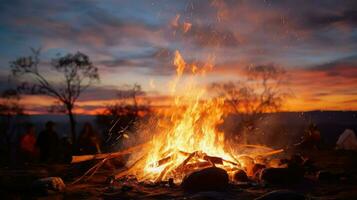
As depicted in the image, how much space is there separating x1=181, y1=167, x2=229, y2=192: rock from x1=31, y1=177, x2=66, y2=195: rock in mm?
3035

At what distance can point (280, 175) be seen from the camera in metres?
9.42

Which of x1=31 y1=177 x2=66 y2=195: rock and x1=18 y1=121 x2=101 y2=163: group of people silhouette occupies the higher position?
x1=18 y1=121 x2=101 y2=163: group of people silhouette

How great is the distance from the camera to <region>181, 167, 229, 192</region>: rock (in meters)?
8.85

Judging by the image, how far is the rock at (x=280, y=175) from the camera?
938 cm

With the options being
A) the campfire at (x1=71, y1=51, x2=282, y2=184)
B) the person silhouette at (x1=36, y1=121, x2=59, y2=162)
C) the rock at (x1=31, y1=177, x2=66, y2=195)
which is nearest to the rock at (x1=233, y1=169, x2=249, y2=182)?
the campfire at (x1=71, y1=51, x2=282, y2=184)

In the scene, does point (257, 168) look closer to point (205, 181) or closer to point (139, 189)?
point (205, 181)

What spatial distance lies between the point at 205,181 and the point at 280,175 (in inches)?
80.9

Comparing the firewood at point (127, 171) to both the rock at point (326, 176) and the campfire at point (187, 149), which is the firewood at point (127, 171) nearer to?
the campfire at point (187, 149)

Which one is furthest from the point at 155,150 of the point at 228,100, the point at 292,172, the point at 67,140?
the point at 228,100

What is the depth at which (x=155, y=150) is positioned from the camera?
11.2 m

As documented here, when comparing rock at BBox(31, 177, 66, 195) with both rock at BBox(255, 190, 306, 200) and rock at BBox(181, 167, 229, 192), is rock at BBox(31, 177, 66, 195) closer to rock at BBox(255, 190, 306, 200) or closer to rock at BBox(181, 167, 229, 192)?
rock at BBox(181, 167, 229, 192)

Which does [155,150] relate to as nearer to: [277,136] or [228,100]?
[277,136]

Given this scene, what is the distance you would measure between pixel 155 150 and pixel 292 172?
161 inches

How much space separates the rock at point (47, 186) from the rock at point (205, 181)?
9.96ft
